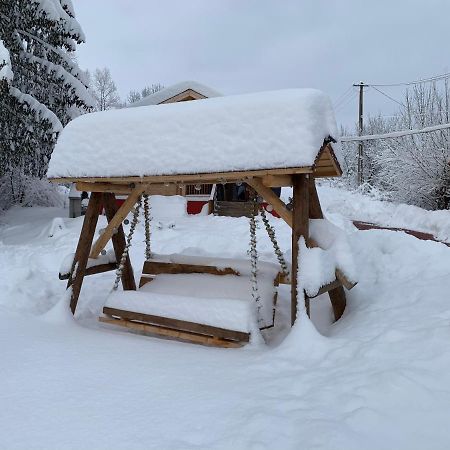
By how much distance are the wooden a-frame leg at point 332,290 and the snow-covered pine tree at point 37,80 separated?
7.90 m

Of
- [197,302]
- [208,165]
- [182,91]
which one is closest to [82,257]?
[197,302]

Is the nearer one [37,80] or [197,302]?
[197,302]

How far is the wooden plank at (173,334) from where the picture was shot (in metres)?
3.89

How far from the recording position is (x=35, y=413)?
2.50m

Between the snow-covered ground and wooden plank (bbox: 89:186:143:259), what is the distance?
78cm

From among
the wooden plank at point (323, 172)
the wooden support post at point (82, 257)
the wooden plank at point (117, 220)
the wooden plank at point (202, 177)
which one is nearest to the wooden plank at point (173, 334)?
the wooden support post at point (82, 257)

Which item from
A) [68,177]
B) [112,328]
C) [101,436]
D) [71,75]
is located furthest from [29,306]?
[71,75]

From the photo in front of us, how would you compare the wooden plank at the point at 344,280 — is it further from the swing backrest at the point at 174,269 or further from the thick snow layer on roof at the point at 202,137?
the swing backrest at the point at 174,269

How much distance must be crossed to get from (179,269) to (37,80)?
8.68 m

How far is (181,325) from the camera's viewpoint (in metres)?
4.07

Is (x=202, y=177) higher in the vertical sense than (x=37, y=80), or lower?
lower

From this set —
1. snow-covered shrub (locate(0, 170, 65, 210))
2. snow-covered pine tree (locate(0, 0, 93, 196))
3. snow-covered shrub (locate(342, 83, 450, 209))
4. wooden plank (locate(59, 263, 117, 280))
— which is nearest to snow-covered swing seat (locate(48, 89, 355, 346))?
wooden plank (locate(59, 263, 117, 280))

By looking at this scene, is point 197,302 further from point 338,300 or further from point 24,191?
point 24,191

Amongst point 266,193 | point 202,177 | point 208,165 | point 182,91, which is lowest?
point 266,193
